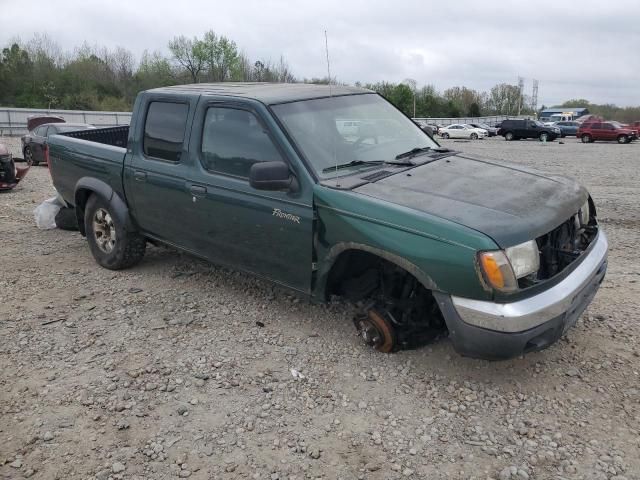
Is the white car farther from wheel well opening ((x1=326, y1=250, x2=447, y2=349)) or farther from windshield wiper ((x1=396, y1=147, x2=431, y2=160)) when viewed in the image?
wheel well opening ((x1=326, y1=250, x2=447, y2=349))

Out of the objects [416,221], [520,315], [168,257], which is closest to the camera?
[520,315]

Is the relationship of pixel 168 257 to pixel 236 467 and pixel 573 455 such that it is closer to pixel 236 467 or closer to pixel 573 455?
pixel 236 467

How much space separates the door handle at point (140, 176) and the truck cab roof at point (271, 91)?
77cm

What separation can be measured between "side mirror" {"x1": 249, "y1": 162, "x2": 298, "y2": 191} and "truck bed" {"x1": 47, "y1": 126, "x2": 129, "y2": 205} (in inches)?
84.9

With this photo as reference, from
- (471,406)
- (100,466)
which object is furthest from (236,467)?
(471,406)

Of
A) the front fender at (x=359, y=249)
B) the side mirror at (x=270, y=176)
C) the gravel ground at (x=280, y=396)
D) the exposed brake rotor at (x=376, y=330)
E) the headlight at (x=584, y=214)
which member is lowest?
the gravel ground at (x=280, y=396)

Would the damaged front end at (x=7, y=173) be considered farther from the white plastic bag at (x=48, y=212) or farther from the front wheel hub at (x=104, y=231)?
the front wheel hub at (x=104, y=231)

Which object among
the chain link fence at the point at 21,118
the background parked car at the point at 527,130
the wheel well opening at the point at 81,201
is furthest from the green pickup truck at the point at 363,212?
the background parked car at the point at 527,130

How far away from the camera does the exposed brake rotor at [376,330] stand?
12.5ft

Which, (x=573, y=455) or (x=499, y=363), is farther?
(x=499, y=363)

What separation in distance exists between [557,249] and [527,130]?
1523 inches

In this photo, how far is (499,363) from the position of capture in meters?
3.83

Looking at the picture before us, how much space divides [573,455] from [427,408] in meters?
0.84

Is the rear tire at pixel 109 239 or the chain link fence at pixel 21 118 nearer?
the rear tire at pixel 109 239
